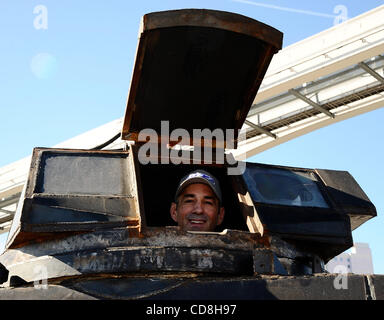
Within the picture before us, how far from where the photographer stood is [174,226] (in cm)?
442

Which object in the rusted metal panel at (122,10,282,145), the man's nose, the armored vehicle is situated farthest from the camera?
the man's nose

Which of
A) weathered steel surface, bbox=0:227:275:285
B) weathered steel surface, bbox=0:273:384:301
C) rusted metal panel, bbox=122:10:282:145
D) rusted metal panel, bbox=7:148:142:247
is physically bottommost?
weathered steel surface, bbox=0:273:384:301

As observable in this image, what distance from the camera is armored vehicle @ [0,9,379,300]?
11.9 ft

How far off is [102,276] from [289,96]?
18.8 meters

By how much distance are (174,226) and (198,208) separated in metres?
2.00

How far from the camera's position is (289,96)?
22.0 m

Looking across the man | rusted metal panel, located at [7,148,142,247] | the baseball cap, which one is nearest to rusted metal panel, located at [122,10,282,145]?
the baseball cap

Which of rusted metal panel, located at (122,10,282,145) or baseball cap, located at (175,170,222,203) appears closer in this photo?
rusted metal panel, located at (122,10,282,145)

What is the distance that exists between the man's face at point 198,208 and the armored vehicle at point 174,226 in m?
0.31

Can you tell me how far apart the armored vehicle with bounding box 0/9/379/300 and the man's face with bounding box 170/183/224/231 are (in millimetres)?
309

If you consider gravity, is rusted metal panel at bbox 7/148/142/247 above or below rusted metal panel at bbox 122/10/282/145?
below

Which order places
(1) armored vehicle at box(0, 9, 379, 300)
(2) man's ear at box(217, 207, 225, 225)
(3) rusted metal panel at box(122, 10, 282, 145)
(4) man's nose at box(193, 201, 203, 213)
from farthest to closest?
1. (2) man's ear at box(217, 207, 225, 225)
2. (4) man's nose at box(193, 201, 203, 213)
3. (3) rusted metal panel at box(122, 10, 282, 145)
4. (1) armored vehicle at box(0, 9, 379, 300)

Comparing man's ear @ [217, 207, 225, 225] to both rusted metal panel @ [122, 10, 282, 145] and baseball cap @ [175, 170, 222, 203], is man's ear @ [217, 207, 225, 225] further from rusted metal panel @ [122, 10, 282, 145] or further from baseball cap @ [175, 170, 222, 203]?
rusted metal panel @ [122, 10, 282, 145]

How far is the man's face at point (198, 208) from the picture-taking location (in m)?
6.41
